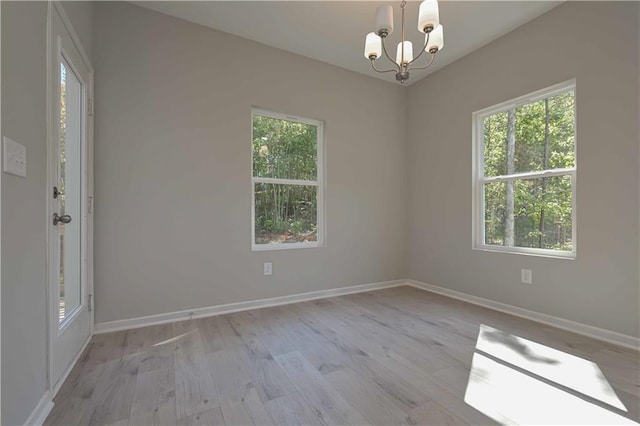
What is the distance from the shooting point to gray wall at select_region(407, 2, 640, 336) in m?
2.15

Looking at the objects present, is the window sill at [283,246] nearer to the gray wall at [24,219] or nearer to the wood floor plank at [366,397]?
the wood floor plank at [366,397]

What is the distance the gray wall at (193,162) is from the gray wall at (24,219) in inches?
39.6

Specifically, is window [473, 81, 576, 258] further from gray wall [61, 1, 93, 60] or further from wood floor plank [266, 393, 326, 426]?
gray wall [61, 1, 93, 60]

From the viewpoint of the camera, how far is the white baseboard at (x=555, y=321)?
2.14m

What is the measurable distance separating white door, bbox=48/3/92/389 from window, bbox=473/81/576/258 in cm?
361

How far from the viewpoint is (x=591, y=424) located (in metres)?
1.33

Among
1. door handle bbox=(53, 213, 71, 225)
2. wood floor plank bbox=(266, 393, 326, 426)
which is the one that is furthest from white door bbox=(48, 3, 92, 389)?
wood floor plank bbox=(266, 393, 326, 426)

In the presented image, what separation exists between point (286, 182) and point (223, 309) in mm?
1479

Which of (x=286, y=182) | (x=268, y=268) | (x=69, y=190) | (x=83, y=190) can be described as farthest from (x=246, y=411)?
(x=286, y=182)

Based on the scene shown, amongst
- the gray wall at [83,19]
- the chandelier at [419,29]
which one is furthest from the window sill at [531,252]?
the gray wall at [83,19]

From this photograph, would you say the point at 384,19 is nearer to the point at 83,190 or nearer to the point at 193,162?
the point at 193,162

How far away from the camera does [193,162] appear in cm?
271

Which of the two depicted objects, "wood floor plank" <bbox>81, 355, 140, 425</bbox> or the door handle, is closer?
"wood floor plank" <bbox>81, 355, 140, 425</bbox>

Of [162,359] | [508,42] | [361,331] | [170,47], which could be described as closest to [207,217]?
[162,359]
